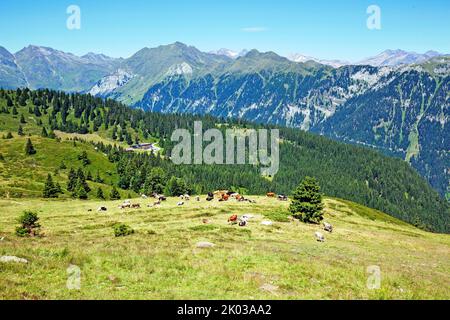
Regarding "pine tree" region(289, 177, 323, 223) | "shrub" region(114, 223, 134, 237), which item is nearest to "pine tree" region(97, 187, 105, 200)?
"pine tree" region(289, 177, 323, 223)

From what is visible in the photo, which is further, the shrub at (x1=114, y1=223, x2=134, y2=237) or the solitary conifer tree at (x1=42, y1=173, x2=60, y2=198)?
the solitary conifer tree at (x1=42, y1=173, x2=60, y2=198)

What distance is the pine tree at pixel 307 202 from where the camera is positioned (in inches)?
3002

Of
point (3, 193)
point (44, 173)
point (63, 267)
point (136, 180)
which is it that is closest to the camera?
point (63, 267)

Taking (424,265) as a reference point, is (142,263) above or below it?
above

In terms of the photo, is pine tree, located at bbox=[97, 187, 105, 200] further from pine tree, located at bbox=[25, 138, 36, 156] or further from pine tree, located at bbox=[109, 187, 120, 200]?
pine tree, located at bbox=[25, 138, 36, 156]

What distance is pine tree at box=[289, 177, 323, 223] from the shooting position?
76.2m

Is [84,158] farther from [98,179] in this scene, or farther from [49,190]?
→ [49,190]

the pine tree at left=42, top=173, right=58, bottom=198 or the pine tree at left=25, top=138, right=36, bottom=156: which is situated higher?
the pine tree at left=25, top=138, right=36, bottom=156

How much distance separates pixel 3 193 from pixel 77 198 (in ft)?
71.5

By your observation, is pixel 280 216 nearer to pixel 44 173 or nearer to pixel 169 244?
pixel 169 244

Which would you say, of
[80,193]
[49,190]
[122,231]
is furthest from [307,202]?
[49,190]
